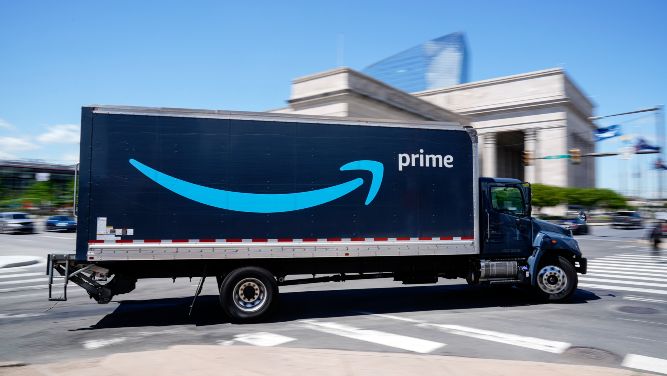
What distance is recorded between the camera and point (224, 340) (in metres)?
7.77

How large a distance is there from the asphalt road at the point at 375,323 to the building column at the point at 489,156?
205 ft

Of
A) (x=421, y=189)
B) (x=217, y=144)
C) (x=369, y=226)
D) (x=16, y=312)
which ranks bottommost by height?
(x=16, y=312)

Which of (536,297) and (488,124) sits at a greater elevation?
(488,124)

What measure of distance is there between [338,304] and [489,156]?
69.3m

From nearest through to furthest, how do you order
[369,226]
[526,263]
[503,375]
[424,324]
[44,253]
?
[503,375] < [424,324] < [369,226] < [526,263] < [44,253]

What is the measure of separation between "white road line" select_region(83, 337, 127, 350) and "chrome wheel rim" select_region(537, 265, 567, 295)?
860cm

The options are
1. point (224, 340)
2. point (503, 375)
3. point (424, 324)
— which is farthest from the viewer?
point (424, 324)

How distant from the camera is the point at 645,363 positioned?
6.61 m

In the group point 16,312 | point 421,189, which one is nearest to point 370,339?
point 421,189

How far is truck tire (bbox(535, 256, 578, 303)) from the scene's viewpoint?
10.7m

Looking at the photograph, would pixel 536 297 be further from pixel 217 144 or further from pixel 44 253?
pixel 44 253

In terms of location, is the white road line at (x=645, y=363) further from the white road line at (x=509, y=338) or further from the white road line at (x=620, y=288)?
the white road line at (x=620, y=288)

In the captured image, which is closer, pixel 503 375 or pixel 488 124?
pixel 503 375

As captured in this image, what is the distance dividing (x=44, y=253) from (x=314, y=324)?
19.7 meters
